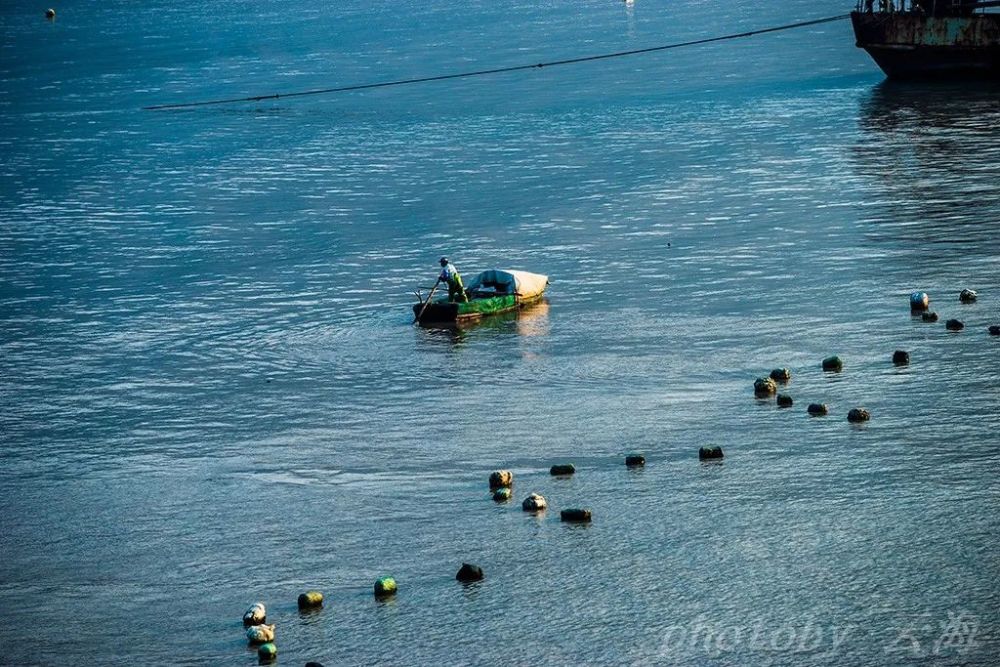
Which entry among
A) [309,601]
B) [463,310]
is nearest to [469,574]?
[309,601]

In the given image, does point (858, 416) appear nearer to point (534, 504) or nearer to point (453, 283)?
point (534, 504)

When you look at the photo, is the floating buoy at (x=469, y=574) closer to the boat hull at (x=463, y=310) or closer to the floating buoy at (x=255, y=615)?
the floating buoy at (x=255, y=615)

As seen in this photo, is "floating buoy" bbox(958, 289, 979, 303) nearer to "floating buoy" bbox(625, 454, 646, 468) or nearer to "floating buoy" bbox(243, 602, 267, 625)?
"floating buoy" bbox(625, 454, 646, 468)

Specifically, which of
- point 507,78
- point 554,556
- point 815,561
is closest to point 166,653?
point 554,556

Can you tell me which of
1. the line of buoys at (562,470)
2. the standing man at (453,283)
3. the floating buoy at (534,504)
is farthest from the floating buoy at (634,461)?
the standing man at (453,283)

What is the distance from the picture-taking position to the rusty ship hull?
7488 centimetres

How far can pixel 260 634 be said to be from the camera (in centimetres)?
2150

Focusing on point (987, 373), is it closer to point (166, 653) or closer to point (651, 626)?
point (651, 626)

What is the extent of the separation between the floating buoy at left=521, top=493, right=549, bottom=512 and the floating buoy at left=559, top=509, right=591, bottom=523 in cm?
62

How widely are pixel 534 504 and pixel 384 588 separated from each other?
3.91 meters

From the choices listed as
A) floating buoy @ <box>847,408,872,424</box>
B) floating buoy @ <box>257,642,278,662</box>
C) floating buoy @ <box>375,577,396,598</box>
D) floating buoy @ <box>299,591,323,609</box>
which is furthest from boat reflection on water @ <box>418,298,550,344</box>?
floating buoy @ <box>257,642,278,662</box>

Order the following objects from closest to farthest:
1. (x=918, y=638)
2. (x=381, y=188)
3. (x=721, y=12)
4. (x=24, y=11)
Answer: (x=918, y=638), (x=381, y=188), (x=721, y=12), (x=24, y=11)

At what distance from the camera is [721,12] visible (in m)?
124

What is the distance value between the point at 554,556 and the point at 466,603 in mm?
1991
